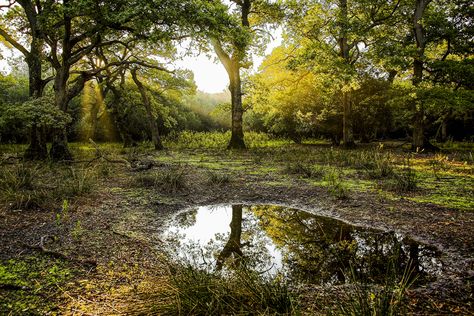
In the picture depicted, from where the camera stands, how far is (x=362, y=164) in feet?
31.7

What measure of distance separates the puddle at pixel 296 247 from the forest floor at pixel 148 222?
0.26 m

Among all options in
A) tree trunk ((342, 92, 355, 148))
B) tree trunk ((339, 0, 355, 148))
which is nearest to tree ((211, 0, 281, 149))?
tree trunk ((339, 0, 355, 148))

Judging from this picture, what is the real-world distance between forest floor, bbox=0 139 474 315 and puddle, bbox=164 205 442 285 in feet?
0.86

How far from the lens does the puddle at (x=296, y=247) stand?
10.2 feet

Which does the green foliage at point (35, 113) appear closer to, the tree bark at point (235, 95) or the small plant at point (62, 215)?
the small plant at point (62, 215)

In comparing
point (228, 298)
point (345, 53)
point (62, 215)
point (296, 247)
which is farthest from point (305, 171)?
point (345, 53)

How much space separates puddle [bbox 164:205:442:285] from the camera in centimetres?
311

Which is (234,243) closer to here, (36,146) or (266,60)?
(36,146)

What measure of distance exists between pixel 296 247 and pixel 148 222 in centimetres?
235

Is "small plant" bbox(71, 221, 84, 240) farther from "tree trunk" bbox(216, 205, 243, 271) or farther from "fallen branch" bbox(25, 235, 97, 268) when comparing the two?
"tree trunk" bbox(216, 205, 243, 271)

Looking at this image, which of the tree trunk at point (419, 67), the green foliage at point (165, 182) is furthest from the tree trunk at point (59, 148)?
the tree trunk at point (419, 67)

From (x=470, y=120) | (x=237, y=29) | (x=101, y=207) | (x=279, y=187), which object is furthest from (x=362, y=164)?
(x=470, y=120)

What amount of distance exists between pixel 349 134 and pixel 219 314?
1542 cm

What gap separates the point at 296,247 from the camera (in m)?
3.85
